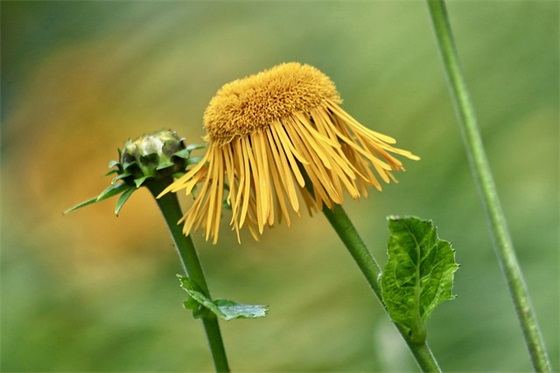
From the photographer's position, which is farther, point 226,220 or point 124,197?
point 226,220

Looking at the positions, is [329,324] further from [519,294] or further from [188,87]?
[519,294]

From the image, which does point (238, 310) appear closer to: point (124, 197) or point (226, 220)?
point (124, 197)

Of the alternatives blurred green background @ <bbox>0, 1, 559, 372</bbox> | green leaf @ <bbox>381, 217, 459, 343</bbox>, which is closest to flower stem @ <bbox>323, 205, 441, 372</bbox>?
green leaf @ <bbox>381, 217, 459, 343</bbox>

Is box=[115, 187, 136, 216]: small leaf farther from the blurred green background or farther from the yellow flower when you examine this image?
the blurred green background

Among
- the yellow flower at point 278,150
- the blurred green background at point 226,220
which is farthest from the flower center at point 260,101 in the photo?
the blurred green background at point 226,220

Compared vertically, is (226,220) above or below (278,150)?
above

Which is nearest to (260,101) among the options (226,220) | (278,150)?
(278,150)

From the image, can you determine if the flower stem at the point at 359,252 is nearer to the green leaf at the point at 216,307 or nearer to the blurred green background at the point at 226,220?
the green leaf at the point at 216,307

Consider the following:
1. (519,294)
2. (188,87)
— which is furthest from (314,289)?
(519,294)
